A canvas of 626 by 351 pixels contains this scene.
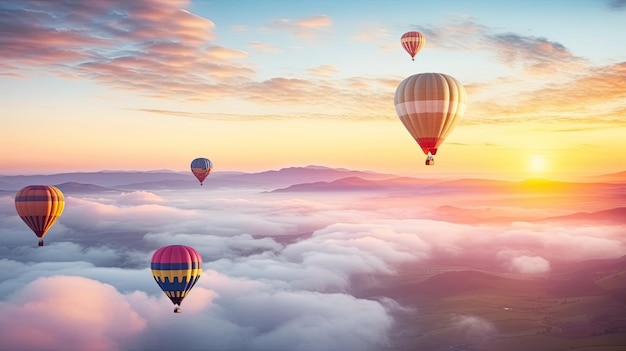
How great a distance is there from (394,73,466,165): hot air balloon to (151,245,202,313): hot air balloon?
33.0m

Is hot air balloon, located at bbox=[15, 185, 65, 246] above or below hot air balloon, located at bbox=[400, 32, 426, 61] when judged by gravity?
below

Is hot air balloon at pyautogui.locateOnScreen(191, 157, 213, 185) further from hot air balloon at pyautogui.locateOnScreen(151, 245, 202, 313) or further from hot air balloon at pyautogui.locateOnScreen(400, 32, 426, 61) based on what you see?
hot air balloon at pyautogui.locateOnScreen(400, 32, 426, 61)

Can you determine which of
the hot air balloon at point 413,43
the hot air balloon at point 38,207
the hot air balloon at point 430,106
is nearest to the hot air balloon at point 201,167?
the hot air balloon at point 38,207

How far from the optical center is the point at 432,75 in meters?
64.7

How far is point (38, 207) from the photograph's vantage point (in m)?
80.1

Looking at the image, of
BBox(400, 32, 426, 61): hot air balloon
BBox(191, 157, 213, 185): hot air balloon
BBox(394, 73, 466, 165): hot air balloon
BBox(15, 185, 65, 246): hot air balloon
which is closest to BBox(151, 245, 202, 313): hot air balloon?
BBox(15, 185, 65, 246): hot air balloon

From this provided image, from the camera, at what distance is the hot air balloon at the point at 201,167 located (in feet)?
398

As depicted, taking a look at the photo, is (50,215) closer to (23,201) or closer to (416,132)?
(23,201)

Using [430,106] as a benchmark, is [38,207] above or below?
below

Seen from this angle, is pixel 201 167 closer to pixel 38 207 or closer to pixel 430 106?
pixel 38 207

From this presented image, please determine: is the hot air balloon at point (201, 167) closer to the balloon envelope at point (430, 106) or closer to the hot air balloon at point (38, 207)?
the hot air balloon at point (38, 207)

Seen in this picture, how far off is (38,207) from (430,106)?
182 ft

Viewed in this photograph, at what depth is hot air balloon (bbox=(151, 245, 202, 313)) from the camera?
72000 mm

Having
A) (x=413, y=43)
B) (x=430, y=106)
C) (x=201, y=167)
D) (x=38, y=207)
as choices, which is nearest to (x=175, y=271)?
(x=38, y=207)
